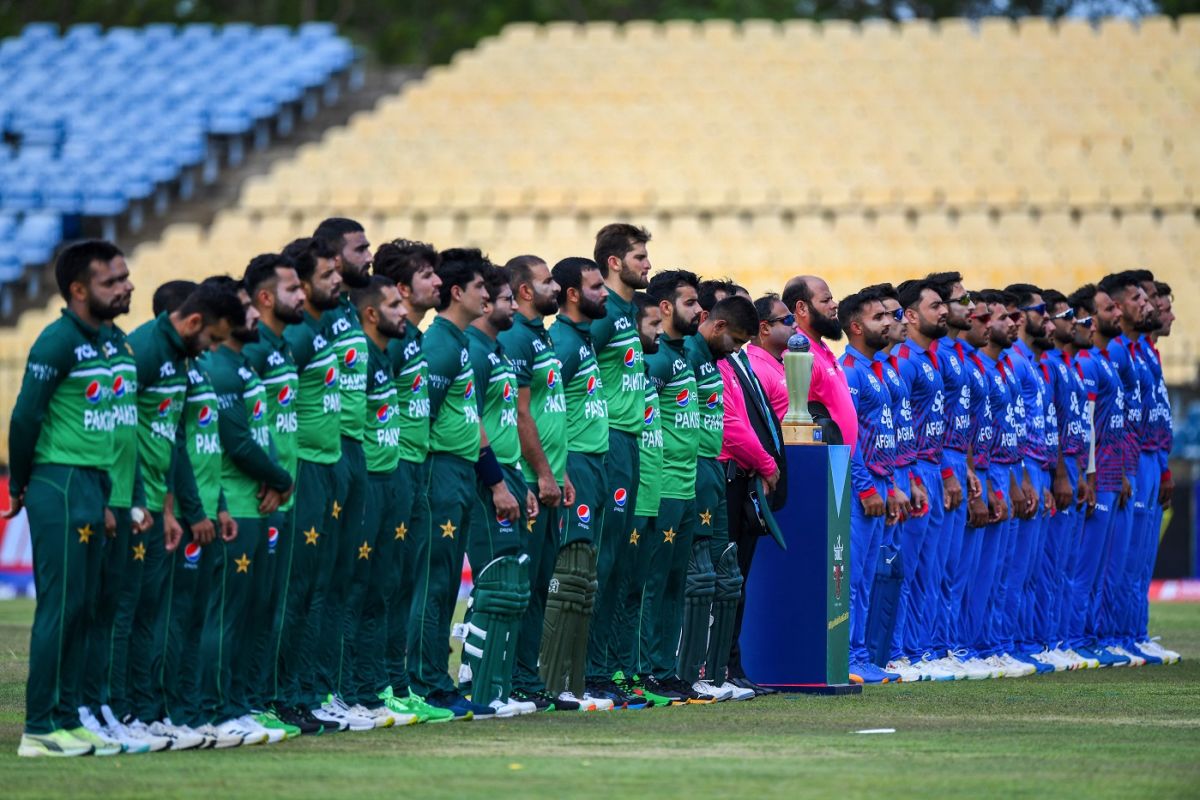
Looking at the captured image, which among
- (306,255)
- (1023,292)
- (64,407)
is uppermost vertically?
(1023,292)

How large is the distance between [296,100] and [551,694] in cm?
2976

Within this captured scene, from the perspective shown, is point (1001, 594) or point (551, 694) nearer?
point (551, 694)

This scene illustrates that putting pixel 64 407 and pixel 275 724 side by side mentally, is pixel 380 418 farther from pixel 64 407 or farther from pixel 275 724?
pixel 64 407

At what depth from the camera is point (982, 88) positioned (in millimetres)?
34750

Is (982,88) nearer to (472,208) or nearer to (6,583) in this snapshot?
(472,208)

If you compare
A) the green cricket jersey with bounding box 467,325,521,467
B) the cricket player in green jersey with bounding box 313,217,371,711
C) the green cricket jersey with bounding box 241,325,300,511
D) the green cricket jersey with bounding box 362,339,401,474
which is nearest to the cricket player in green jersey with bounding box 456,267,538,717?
the green cricket jersey with bounding box 467,325,521,467

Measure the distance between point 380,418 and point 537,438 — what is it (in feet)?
3.60

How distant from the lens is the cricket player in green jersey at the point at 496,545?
10.6m

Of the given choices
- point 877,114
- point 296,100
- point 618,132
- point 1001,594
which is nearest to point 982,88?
point 877,114

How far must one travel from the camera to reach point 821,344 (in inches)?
527

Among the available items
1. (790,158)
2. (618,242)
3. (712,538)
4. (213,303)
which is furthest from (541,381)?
(790,158)

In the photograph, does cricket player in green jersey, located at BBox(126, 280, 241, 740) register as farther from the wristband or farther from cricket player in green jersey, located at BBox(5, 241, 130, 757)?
the wristband

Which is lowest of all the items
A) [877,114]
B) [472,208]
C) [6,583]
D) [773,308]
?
[6,583]

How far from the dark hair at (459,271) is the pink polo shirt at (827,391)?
98.0 inches
